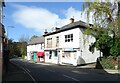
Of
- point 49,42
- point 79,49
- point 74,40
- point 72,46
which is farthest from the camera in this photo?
point 49,42

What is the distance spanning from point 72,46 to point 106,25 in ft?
41.7

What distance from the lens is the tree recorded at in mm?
34438

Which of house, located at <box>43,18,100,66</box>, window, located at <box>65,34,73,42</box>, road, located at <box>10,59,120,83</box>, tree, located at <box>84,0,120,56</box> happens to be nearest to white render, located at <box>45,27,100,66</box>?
house, located at <box>43,18,100,66</box>

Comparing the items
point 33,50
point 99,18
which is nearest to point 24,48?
point 33,50

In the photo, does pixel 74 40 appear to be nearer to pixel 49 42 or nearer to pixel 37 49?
pixel 49 42

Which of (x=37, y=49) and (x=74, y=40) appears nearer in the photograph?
(x=74, y=40)

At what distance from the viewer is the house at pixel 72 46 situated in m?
44.6

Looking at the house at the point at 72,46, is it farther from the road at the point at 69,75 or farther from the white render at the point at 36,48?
the white render at the point at 36,48

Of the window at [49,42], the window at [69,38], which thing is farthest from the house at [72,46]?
the window at [49,42]

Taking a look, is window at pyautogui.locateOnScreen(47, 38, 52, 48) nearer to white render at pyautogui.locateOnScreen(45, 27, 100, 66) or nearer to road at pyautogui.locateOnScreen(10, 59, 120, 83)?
white render at pyautogui.locateOnScreen(45, 27, 100, 66)

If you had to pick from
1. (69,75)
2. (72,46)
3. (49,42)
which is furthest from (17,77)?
(49,42)

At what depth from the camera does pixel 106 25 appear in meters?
35.3

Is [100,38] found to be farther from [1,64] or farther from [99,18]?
[1,64]

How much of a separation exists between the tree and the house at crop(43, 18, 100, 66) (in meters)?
A: 4.17
